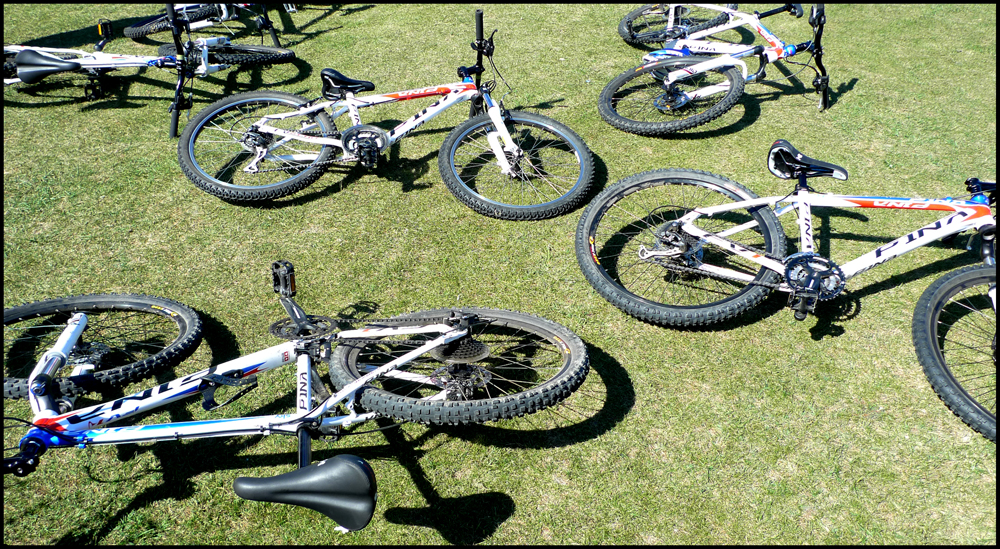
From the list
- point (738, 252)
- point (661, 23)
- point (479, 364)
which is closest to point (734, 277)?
point (738, 252)

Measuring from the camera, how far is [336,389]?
3463mm

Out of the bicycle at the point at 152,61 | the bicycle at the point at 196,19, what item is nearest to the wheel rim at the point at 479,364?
the bicycle at the point at 152,61

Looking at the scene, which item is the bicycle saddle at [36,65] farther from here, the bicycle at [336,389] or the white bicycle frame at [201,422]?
the white bicycle frame at [201,422]

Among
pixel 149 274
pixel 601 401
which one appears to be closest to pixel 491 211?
pixel 601 401

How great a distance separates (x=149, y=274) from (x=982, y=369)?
239 inches

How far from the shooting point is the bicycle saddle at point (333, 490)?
102 inches

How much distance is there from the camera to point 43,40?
27.4ft

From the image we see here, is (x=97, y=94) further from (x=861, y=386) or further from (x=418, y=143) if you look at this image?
(x=861, y=386)

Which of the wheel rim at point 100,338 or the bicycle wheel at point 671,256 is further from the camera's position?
the bicycle wheel at point 671,256

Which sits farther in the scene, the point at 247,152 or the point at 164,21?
the point at 164,21

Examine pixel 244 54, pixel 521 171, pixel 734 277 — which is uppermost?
pixel 244 54

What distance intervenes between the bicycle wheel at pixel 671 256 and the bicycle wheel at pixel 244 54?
4931 millimetres

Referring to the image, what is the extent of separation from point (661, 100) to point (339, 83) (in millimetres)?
3471

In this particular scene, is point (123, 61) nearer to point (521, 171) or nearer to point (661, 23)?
point (521, 171)
